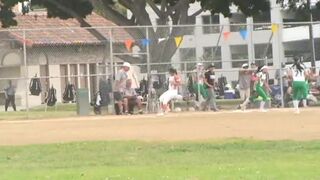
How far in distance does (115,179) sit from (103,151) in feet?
12.8

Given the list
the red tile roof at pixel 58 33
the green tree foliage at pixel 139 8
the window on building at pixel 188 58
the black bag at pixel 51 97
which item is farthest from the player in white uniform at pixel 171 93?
the red tile roof at pixel 58 33

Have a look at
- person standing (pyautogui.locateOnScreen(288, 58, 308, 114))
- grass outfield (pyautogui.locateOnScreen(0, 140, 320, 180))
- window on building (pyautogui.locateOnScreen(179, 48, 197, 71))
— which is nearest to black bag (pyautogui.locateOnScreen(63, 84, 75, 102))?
window on building (pyautogui.locateOnScreen(179, 48, 197, 71))

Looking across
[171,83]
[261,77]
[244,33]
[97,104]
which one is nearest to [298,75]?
[261,77]

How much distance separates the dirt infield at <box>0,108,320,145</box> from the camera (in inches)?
630

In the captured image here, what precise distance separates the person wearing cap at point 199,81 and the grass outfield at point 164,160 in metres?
10.8

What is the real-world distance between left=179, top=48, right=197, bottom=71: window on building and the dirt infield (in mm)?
5769

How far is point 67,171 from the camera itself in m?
10.9

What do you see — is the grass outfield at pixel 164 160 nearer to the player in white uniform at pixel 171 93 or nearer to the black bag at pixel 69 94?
the player in white uniform at pixel 171 93

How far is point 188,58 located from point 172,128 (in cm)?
1206

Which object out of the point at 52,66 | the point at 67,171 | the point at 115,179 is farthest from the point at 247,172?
the point at 52,66

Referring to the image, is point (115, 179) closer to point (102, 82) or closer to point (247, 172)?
point (247, 172)

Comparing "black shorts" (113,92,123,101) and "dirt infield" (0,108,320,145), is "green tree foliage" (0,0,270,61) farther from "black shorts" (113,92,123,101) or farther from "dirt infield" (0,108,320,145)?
"dirt infield" (0,108,320,145)

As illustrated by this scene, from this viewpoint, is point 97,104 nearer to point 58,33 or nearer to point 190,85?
point 190,85

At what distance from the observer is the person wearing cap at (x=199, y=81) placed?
2564 cm
